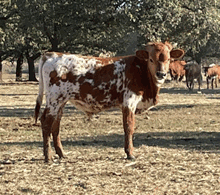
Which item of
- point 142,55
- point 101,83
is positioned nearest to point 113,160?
point 101,83

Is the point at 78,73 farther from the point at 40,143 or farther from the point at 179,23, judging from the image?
the point at 179,23

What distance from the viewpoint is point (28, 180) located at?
700 centimetres

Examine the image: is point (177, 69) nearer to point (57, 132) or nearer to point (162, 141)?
point (162, 141)

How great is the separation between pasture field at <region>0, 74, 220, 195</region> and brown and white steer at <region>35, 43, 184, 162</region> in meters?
0.60

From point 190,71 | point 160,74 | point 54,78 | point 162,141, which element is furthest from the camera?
point 190,71

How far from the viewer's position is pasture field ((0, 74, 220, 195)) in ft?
21.7

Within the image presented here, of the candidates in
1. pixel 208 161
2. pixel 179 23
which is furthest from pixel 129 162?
pixel 179 23

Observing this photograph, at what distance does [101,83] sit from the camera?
27.6 feet

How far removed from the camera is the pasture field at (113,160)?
662cm

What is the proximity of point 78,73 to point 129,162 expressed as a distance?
5.80 ft

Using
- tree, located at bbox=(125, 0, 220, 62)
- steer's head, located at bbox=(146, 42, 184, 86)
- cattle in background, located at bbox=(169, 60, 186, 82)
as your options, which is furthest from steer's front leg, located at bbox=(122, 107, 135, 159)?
cattle in background, located at bbox=(169, 60, 186, 82)

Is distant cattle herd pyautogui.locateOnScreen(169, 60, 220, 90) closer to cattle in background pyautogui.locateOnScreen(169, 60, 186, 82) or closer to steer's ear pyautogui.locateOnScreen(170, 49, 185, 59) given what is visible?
cattle in background pyautogui.locateOnScreen(169, 60, 186, 82)

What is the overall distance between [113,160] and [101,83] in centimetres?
136

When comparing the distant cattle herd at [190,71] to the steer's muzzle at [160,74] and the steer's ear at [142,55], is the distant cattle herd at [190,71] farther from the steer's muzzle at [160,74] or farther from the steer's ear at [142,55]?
the steer's muzzle at [160,74]
